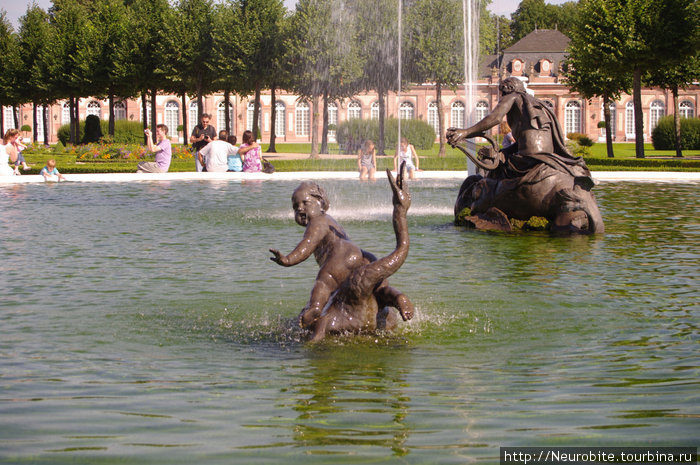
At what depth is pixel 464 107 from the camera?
244 feet

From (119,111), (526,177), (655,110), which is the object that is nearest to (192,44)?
(526,177)

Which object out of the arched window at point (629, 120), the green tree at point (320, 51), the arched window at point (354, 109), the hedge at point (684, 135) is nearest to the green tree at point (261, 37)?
the green tree at point (320, 51)

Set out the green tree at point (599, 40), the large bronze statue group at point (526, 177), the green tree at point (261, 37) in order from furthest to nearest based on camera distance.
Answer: the green tree at point (261, 37) < the green tree at point (599, 40) < the large bronze statue group at point (526, 177)

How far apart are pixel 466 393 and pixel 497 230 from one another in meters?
7.83

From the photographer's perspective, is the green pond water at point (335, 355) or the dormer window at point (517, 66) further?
the dormer window at point (517, 66)

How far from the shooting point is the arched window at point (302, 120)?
75213mm

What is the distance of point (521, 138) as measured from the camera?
1230 cm

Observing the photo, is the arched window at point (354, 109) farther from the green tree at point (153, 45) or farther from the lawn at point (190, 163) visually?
the lawn at point (190, 163)

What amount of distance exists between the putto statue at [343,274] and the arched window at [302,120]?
69435mm

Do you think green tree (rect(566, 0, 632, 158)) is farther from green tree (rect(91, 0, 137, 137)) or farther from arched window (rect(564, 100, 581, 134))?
arched window (rect(564, 100, 581, 134))

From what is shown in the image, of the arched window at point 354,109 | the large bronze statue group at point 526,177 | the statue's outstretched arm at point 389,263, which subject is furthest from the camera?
the arched window at point 354,109

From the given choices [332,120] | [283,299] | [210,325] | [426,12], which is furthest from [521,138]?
[332,120]

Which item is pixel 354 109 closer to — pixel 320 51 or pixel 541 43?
pixel 541 43

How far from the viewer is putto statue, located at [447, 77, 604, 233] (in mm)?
11930
